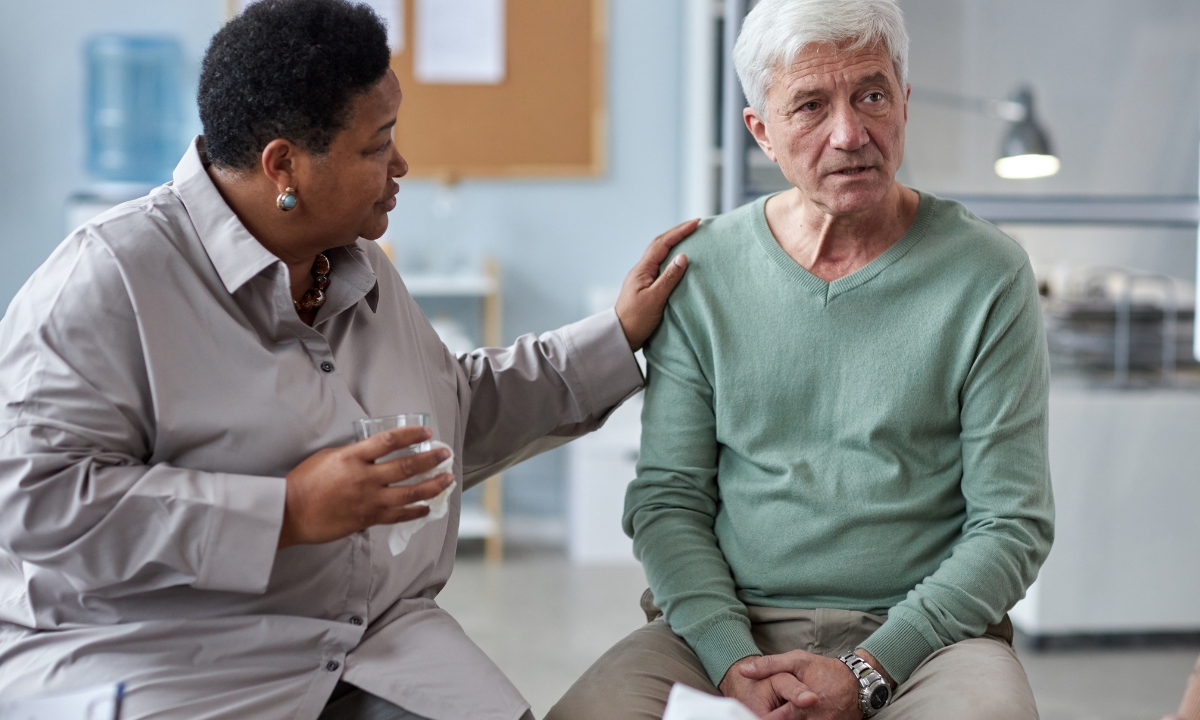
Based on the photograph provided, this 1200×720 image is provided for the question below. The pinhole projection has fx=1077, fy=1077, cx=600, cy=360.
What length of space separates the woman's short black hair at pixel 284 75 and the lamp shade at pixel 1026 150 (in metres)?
2.13

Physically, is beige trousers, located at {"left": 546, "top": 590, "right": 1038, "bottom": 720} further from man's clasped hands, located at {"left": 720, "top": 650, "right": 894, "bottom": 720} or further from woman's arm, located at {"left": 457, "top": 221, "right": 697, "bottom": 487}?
woman's arm, located at {"left": 457, "top": 221, "right": 697, "bottom": 487}

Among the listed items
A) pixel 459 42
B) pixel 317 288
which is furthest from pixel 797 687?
pixel 459 42

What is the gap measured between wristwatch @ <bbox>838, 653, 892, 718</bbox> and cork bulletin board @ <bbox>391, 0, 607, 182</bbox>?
298 centimetres

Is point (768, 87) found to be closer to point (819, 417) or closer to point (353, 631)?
point (819, 417)

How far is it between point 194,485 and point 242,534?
0.07 m

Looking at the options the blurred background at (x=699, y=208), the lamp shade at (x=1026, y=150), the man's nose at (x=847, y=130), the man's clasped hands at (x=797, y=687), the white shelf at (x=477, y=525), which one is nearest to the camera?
the man's clasped hands at (x=797, y=687)

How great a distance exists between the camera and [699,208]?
3.70 meters

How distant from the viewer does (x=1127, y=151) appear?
2893 mm

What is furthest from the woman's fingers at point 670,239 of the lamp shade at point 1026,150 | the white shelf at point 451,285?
the white shelf at point 451,285

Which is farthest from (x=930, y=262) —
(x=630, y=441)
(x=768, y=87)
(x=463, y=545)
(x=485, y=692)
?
(x=463, y=545)

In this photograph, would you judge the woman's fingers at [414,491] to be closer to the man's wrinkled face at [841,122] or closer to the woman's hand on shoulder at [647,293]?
the woman's hand on shoulder at [647,293]

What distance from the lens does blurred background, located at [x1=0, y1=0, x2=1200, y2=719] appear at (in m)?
2.69

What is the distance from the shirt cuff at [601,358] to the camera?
1.50 meters

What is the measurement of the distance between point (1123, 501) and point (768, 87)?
Answer: 183 centimetres
